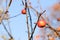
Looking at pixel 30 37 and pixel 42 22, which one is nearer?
pixel 30 37

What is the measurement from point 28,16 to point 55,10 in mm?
3822

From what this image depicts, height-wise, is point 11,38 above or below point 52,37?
above

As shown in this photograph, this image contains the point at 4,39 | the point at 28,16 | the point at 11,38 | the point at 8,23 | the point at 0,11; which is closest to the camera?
the point at 28,16

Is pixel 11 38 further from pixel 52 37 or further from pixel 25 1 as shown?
pixel 52 37

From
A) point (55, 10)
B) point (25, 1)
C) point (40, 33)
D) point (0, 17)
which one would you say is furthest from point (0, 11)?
point (55, 10)

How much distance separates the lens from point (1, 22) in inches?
94.7

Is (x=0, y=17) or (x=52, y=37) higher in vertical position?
(x=0, y=17)

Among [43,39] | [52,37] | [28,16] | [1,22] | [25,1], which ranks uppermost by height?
[25,1]

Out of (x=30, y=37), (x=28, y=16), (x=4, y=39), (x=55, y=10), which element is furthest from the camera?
(x=55, y=10)

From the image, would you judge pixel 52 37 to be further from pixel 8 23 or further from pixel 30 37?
pixel 30 37

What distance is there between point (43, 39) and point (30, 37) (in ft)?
6.60

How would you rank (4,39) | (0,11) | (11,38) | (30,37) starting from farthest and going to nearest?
(4,39) → (0,11) → (11,38) → (30,37)

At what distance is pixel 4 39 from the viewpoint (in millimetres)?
3572

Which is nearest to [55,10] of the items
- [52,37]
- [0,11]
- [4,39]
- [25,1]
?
[4,39]
